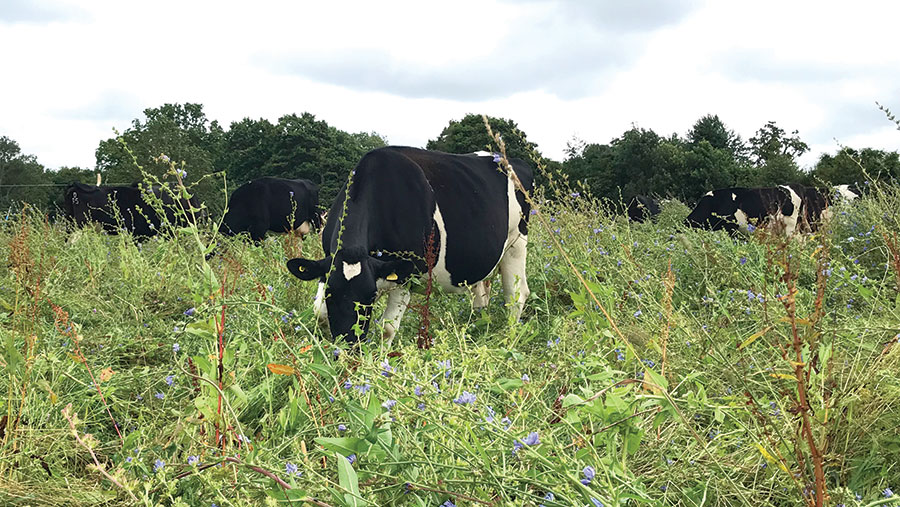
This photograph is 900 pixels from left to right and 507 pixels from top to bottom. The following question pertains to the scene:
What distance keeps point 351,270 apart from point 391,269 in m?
0.30

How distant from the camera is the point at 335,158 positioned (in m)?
50.3

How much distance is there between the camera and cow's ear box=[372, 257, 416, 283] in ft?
13.8

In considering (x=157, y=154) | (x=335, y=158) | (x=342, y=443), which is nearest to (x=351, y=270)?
(x=342, y=443)

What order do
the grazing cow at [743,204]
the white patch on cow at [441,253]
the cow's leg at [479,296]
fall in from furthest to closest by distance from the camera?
the grazing cow at [743,204] → the cow's leg at [479,296] → the white patch on cow at [441,253]

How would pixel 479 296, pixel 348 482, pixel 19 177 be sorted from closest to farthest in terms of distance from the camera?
pixel 348 482 → pixel 479 296 → pixel 19 177

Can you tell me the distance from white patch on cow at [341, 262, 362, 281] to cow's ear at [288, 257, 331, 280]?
5.9 inches

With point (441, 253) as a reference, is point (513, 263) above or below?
below

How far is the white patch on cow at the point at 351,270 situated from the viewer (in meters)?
4.03

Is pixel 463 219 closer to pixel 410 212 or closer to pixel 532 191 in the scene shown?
pixel 410 212

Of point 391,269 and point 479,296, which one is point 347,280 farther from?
point 479,296

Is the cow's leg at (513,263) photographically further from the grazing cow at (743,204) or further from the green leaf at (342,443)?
the grazing cow at (743,204)

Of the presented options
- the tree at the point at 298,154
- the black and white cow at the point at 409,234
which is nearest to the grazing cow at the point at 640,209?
the black and white cow at the point at 409,234

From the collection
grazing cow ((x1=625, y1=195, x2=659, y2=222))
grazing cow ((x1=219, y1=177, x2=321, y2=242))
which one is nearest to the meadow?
grazing cow ((x1=219, y1=177, x2=321, y2=242))

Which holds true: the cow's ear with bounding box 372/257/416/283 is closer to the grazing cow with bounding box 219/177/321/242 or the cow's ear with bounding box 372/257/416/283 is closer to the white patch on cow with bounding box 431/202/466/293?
the white patch on cow with bounding box 431/202/466/293
